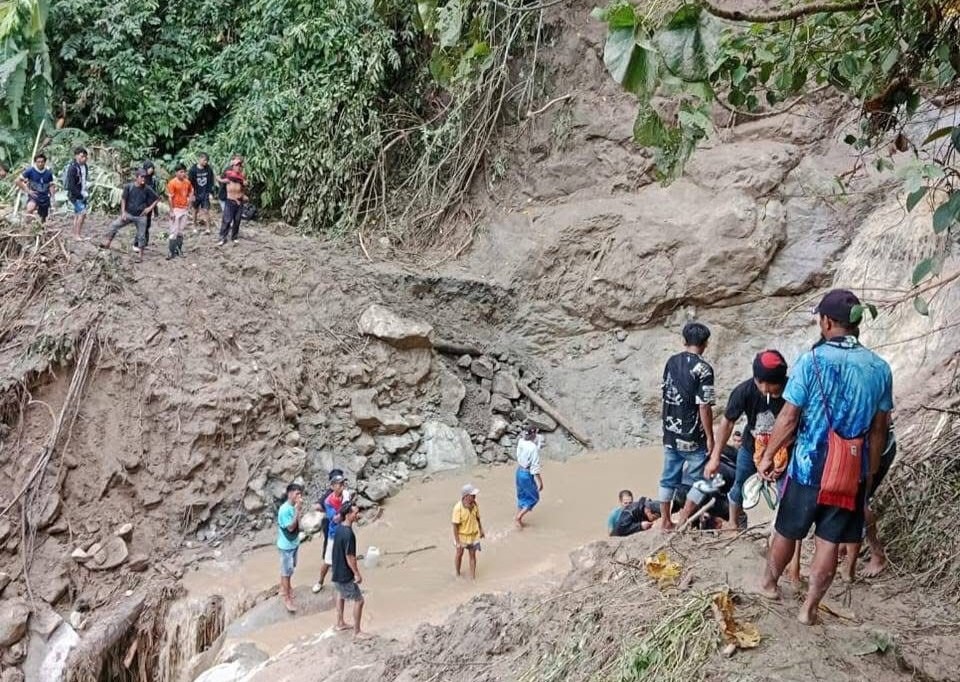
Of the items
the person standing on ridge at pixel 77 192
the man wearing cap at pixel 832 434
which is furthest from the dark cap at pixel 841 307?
the person standing on ridge at pixel 77 192

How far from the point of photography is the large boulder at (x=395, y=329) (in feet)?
35.9

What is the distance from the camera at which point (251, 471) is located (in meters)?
9.58

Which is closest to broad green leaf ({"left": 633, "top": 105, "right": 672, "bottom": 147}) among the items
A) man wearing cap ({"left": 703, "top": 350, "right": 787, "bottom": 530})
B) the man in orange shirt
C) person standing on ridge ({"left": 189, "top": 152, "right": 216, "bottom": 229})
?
man wearing cap ({"left": 703, "top": 350, "right": 787, "bottom": 530})

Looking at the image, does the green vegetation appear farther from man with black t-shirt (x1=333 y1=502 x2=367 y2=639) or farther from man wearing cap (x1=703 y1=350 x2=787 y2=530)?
man wearing cap (x1=703 y1=350 x2=787 y2=530)

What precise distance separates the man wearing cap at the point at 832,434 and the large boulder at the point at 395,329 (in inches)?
297

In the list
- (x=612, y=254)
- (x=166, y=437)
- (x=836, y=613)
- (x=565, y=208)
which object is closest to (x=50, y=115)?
(x=166, y=437)

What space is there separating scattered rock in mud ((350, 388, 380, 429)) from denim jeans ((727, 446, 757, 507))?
5.90 meters

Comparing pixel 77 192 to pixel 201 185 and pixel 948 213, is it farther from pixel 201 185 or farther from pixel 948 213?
pixel 948 213

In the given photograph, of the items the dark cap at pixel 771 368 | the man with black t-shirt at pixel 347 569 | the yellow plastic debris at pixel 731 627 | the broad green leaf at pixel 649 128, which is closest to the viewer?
the broad green leaf at pixel 649 128

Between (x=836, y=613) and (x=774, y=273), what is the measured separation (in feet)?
26.6

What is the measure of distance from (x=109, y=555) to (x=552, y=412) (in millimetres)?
5511

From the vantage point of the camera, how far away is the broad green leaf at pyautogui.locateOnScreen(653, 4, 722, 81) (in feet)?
7.40

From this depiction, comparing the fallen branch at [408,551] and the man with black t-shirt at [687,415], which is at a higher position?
the man with black t-shirt at [687,415]

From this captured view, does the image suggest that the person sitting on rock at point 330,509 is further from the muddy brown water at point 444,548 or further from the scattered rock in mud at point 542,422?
the scattered rock in mud at point 542,422
